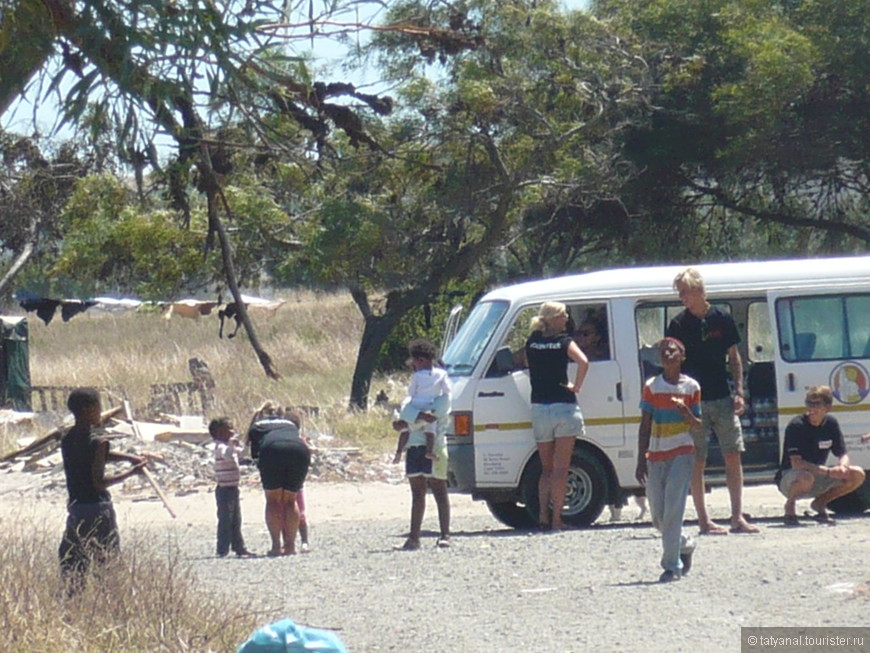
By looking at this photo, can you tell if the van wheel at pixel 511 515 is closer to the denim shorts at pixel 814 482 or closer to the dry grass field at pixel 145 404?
the denim shorts at pixel 814 482

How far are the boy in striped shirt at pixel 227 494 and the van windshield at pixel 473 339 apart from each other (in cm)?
211

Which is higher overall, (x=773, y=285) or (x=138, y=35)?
(x=138, y=35)

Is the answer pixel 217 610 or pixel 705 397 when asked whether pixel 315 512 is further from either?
pixel 217 610

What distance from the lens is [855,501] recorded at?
37.9 ft

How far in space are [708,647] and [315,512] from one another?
320 inches

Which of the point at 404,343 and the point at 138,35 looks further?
the point at 404,343

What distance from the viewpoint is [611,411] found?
438 inches

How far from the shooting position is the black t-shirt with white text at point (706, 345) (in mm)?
9977

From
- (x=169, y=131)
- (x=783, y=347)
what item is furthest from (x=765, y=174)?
(x=169, y=131)

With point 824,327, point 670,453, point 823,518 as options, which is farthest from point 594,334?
point 670,453

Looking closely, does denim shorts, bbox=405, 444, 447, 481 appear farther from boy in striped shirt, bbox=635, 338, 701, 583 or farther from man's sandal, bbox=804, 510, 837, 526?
man's sandal, bbox=804, 510, 837, 526

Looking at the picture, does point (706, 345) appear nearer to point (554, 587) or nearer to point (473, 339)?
point (473, 339)

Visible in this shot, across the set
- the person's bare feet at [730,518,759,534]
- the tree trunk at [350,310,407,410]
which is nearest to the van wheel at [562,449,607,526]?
the person's bare feet at [730,518,759,534]

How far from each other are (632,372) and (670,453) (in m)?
3.08
